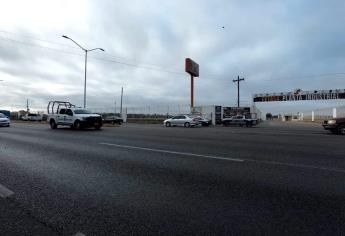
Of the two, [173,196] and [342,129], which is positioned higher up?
[342,129]

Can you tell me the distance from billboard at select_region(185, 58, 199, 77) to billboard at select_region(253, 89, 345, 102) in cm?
2708

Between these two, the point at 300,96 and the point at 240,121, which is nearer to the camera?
the point at 240,121

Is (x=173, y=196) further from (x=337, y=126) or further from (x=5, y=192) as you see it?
(x=337, y=126)

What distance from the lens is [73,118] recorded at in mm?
27344

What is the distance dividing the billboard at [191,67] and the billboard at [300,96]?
88.9ft

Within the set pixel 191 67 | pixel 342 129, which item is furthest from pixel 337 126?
pixel 191 67

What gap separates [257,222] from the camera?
177 inches

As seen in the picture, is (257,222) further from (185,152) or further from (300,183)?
(185,152)

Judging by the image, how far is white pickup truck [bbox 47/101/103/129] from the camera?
88.1 feet

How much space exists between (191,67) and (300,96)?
32.6m

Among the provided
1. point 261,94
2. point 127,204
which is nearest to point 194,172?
point 127,204

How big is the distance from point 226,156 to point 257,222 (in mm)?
5929

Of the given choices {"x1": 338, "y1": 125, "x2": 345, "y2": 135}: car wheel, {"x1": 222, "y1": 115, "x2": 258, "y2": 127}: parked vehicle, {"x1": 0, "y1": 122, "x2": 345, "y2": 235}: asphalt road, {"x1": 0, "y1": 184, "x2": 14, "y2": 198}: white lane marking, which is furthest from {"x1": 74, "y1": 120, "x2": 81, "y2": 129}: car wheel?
{"x1": 222, "y1": 115, "x2": 258, "y2": 127}: parked vehicle

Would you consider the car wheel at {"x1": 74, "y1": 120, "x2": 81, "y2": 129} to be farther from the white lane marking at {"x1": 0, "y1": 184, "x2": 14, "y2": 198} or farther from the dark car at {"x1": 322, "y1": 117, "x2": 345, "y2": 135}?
the white lane marking at {"x1": 0, "y1": 184, "x2": 14, "y2": 198}
